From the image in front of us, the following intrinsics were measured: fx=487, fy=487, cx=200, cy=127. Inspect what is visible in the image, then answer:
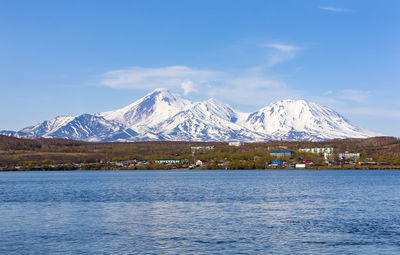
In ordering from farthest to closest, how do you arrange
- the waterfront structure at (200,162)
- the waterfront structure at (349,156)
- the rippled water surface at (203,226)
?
the waterfront structure at (200,162), the waterfront structure at (349,156), the rippled water surface at (203,226)

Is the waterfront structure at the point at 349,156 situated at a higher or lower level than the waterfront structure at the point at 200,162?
higher

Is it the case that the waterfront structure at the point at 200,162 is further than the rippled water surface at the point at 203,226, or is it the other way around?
the waterfront structure at the point at 200,162

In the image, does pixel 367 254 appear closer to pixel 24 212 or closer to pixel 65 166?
pixel 24 212

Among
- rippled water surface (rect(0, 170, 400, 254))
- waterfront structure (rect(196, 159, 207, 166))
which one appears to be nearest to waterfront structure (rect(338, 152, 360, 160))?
waterfront structure (rect(196, 159, 207, 166))

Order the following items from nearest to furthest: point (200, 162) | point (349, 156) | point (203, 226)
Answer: point (203, 226) < point (200, 162) < point (349, 156)

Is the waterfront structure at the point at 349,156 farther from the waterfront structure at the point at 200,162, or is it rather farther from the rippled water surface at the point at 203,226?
the rippled water surface at the point at 203,226

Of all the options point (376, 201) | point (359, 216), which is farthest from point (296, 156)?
point (359, 216)

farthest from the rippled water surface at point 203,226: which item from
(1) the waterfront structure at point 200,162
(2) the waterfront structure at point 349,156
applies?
(2) the waterfront structure at point 349,156

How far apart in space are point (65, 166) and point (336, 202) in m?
161

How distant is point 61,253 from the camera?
2622 centimetres

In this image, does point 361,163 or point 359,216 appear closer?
point 359,216

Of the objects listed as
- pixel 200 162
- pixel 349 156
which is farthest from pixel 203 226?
pixel 349 156

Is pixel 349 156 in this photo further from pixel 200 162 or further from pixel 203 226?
pixel 203 226

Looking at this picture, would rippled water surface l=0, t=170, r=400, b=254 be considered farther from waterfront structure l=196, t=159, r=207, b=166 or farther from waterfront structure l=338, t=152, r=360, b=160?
waterfront structure l=338, t=152, r=360, b=160
